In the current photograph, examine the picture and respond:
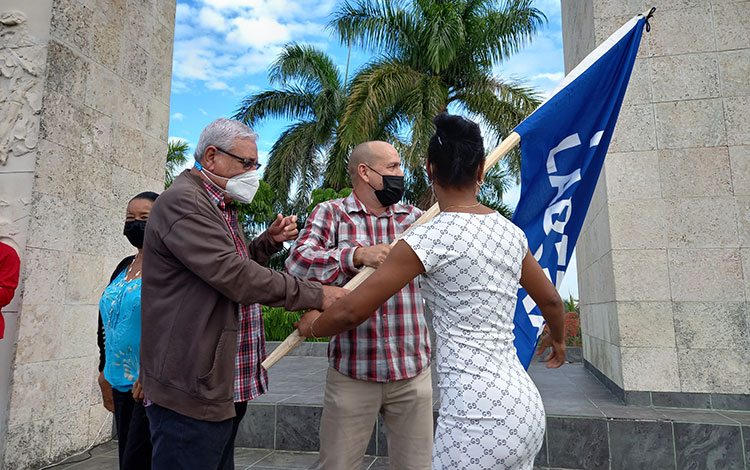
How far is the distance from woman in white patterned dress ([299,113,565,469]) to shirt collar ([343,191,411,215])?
85 centimetres

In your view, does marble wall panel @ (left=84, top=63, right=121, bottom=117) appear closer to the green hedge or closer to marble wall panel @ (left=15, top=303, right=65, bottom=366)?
marble wall panel @ (left=15, top=303, right=65, bottom=366)

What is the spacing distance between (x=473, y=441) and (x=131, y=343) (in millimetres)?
1709

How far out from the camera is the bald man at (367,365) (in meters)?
2.18

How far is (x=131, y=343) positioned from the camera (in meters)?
2.34

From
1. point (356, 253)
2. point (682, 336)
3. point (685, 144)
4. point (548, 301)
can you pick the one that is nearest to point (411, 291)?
point (356, 253)

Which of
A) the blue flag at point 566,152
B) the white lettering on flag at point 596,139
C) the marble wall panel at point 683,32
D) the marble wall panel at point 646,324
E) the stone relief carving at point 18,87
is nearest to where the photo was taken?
the blue flag at point 566,152

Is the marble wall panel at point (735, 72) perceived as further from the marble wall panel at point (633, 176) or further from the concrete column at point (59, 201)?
the concrete column at point (59, 201)

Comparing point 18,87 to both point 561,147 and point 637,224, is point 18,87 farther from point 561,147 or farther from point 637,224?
point 637,224

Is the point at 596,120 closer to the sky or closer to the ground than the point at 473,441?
closer to the sky

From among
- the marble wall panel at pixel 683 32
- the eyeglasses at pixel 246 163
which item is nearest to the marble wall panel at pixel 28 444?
the eyeglasses at pixel 246 163

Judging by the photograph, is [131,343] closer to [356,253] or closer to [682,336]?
[356,253]

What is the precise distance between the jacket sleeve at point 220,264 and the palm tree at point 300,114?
59.3 feet

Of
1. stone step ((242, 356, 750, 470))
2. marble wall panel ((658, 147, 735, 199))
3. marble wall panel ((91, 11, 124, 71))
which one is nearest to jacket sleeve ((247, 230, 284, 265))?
stone step ((242, 356, 750, 470))

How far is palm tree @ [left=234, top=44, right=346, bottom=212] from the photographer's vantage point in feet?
64.6
